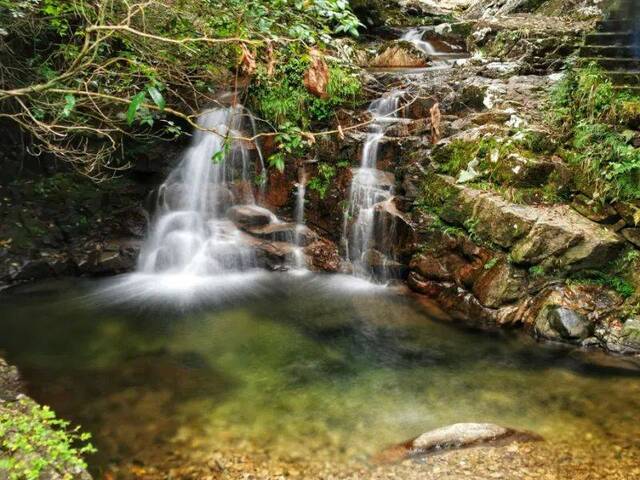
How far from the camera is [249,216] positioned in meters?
10.4

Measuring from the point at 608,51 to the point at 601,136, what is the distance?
169 cm

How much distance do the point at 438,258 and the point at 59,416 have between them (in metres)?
6.31

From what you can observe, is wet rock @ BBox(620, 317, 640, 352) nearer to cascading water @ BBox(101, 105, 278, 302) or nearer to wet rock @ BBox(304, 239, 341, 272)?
wet rock @ BBox(304, 239, 341, 272)

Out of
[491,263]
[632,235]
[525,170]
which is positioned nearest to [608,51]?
[525,170]

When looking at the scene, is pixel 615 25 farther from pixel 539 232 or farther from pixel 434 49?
pixel 434 49

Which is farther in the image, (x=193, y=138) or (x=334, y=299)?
(x=193, y=138)

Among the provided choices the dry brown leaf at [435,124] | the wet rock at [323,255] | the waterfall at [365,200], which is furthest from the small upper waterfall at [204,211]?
the dry brown leaf at [435,124]

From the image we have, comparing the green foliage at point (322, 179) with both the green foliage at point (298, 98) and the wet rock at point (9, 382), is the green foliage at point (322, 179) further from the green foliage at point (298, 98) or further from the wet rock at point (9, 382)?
the wet rock at point (9, 382)

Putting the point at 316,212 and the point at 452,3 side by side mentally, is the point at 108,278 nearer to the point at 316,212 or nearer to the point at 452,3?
the point at 316,212

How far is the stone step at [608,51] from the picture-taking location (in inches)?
309

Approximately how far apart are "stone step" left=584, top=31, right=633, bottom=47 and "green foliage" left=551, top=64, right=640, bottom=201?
511mm

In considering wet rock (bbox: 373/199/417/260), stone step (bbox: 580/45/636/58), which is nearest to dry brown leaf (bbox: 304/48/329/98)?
wet rock (bbox: 373/199/417/260)

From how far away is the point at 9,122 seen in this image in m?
9.52

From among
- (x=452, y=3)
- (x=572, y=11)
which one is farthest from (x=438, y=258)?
(x=452, y=3)
